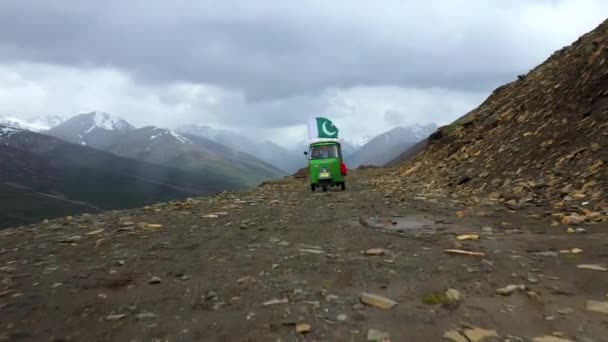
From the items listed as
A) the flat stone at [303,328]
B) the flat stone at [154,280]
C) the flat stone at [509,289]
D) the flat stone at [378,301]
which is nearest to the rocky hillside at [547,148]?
the flat stone at [509,289]

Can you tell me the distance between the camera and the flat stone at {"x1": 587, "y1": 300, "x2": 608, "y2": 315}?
20.7ft

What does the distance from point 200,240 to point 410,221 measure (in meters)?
6.49

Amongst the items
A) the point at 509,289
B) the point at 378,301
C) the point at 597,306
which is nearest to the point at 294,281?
the point at 378,301

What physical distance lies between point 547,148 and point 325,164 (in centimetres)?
1213

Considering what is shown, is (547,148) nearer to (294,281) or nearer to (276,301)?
(294,281)

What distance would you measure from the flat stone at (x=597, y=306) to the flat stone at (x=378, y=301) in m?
2.68

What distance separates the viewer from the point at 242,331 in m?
5.89

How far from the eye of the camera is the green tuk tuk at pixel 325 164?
90.5 feet

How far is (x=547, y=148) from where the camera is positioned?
19469mm

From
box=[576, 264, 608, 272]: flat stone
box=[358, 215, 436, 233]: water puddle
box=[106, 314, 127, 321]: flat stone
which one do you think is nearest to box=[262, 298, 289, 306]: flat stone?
box=[106, 314, 127, 321]: flat stone

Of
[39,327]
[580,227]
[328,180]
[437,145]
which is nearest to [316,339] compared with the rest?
[39,327]

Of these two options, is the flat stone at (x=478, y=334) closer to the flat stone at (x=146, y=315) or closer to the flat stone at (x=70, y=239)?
the flat stone at (x=146, y=315)

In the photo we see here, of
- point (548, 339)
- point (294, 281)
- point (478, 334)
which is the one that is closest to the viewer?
point (548, 339)

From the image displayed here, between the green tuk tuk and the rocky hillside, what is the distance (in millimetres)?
5073
